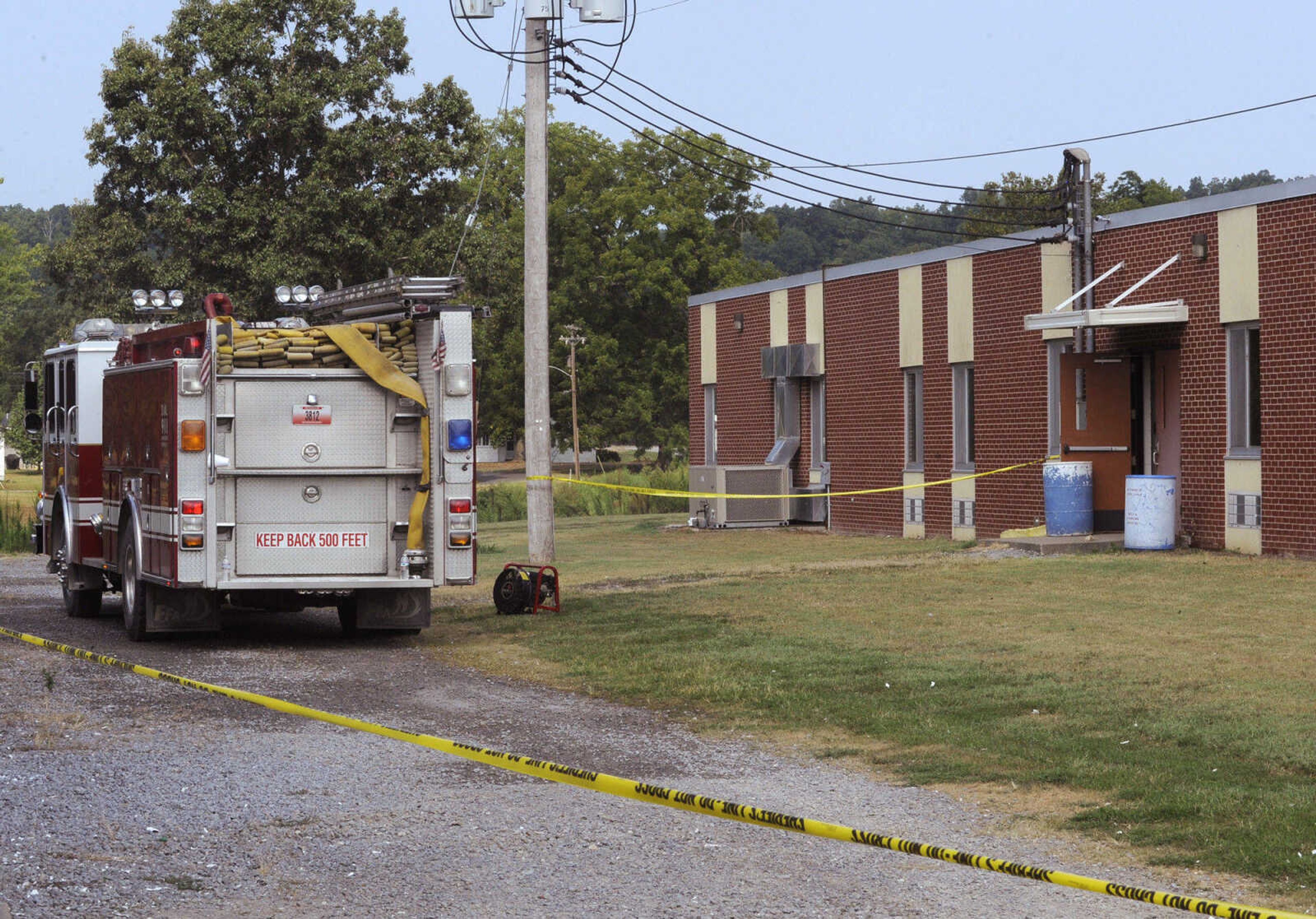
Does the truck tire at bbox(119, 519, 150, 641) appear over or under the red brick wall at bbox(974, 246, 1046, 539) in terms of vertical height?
under

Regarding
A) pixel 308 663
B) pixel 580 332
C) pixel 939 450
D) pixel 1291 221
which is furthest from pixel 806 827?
pixel 580 332

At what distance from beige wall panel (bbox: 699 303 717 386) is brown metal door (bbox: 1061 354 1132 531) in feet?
40.1

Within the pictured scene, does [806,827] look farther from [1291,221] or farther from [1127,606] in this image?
[1291,221]

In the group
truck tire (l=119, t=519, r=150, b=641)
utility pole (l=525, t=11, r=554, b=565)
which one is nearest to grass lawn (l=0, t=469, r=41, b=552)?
utility pole (l=525, t=11, r=554, b=565)

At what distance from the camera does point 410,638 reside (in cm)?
1497

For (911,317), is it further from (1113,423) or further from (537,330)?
(537,330)

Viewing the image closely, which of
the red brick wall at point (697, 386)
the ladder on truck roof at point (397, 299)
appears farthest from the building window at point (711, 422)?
the ladder on truck roof at point (397, 299)

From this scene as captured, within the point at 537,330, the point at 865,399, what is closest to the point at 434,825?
the point at 537,330

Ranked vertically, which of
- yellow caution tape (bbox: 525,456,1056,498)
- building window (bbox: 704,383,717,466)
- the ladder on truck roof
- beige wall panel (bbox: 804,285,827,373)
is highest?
beige wall panel (bbox: 804,285,827,373)

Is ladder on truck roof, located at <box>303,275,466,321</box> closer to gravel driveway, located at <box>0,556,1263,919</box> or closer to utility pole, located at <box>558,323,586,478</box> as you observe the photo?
gravel driveway, located at <box>0,556,1263,919</box>

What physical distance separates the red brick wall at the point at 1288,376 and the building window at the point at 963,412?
6575mm

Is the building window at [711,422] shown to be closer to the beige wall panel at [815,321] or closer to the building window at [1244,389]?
the beige wall panel at [815,321]

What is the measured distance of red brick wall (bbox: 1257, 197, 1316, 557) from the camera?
19844mm

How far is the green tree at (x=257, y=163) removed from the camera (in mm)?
41031
